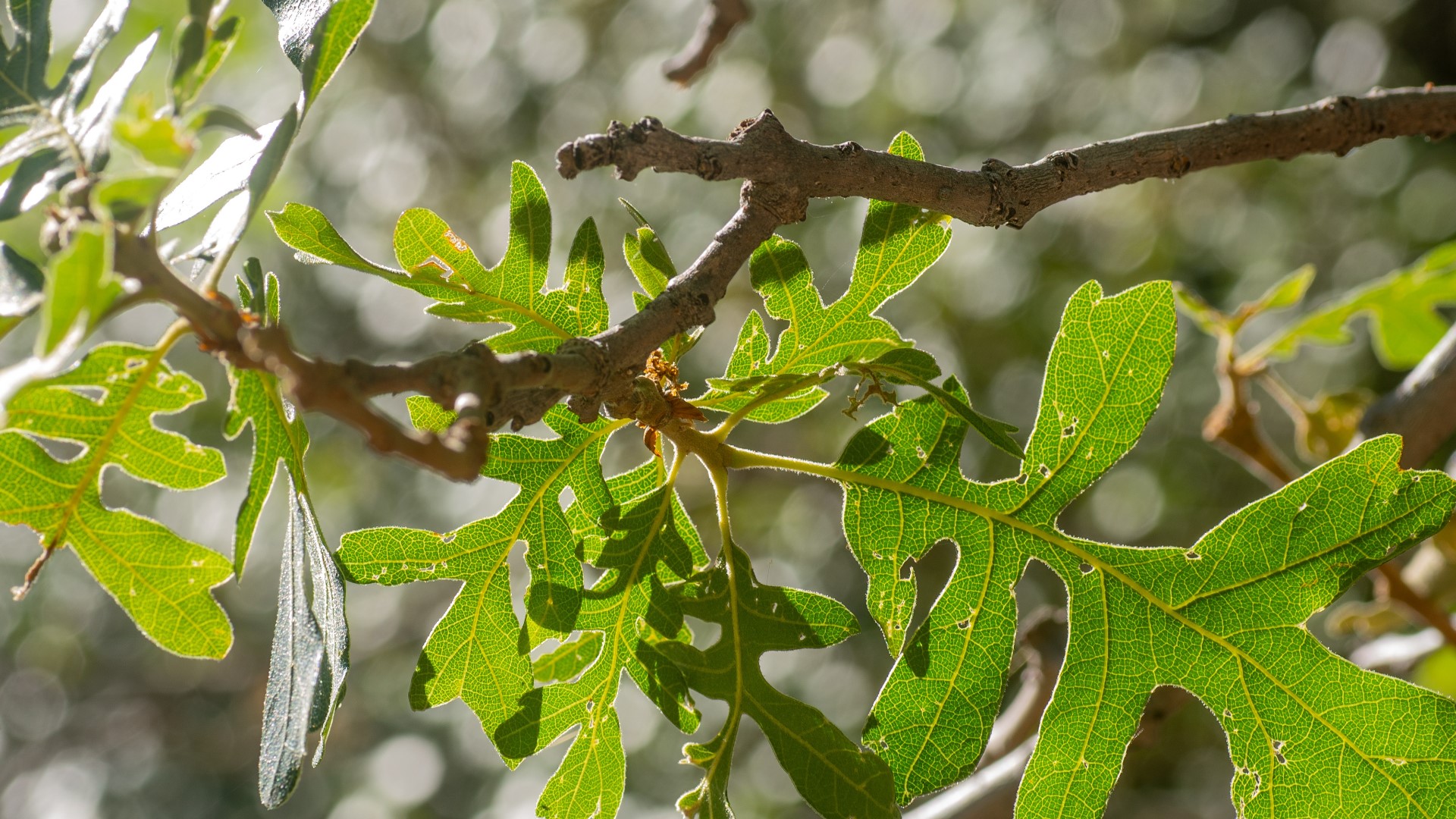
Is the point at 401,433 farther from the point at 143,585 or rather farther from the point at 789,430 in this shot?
the point at 789,430

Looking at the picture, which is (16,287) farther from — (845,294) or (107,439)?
(845,294)

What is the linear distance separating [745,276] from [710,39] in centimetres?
210

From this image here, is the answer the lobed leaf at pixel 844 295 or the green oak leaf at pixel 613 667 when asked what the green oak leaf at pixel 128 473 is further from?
the lobed leaf at pixel 844 295

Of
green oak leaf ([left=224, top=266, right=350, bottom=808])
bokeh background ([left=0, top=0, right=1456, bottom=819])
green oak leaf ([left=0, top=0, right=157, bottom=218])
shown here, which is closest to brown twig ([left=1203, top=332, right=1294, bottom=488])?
green oak leaf ([left=224, top=266, right=350, bottom=808])

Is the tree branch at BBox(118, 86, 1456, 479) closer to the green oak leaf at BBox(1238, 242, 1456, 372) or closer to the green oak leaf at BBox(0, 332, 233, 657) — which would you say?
the green oak leaf at BBox(0, 332, 233, 657)

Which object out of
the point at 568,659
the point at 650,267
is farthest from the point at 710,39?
the point at 568,659

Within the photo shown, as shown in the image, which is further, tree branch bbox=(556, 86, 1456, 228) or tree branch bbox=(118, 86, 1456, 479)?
tree branch bbox=(556, 86, 1456, 228)

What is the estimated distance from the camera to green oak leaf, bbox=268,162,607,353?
1.17m

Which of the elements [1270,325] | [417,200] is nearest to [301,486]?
[417,200]

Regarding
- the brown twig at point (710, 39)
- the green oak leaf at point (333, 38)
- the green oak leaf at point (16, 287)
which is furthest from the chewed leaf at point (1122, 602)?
the brown twig at point (710, 39)

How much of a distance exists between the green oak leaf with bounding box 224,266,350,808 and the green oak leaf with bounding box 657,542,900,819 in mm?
348

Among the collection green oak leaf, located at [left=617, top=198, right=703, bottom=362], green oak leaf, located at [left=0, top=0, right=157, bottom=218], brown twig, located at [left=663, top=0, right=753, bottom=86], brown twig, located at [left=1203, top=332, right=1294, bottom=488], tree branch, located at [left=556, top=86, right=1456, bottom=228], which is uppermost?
green oak leaf, located at [left=0, top=0, right=157, bottom=218]

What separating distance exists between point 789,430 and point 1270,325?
198 cm

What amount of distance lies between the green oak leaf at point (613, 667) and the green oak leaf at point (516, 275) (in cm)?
20
